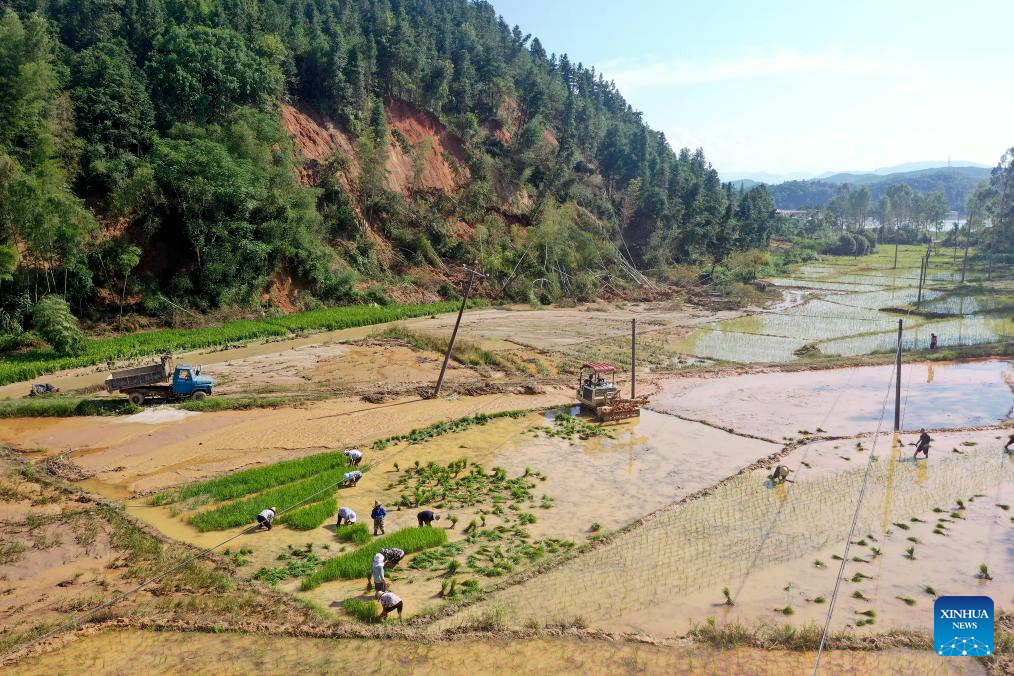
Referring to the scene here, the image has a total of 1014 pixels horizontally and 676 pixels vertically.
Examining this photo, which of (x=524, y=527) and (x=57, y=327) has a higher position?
(x=57, y=327)

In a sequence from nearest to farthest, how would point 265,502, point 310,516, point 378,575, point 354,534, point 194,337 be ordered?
point 378,575 → point 354,534 → point 310,516 → point 265,502 → point 194,337

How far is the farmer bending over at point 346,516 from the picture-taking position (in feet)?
52.6

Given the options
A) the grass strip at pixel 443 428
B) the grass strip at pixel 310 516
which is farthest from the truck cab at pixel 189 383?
the grass strip at pixel 310 516

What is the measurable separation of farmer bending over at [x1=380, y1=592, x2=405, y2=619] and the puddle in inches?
35.4

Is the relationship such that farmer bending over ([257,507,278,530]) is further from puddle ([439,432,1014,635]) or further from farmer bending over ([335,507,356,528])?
puddle ([439,432,1014,635])

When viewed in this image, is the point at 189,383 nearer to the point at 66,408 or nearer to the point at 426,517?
the point at 66,408

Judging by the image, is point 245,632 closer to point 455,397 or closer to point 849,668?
point 849,668

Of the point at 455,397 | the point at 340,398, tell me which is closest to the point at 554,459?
the point at 455,397

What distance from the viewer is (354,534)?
1550 centimetres

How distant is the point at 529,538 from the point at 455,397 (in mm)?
13201

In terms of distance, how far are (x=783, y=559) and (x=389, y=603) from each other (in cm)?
899

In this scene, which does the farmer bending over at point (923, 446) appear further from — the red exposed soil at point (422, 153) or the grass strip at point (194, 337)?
the red exposed soil at point (422, 153)

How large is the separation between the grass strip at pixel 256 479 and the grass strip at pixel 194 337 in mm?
14985

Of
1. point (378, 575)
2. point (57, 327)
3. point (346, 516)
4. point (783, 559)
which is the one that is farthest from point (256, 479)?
point (57, 327)
